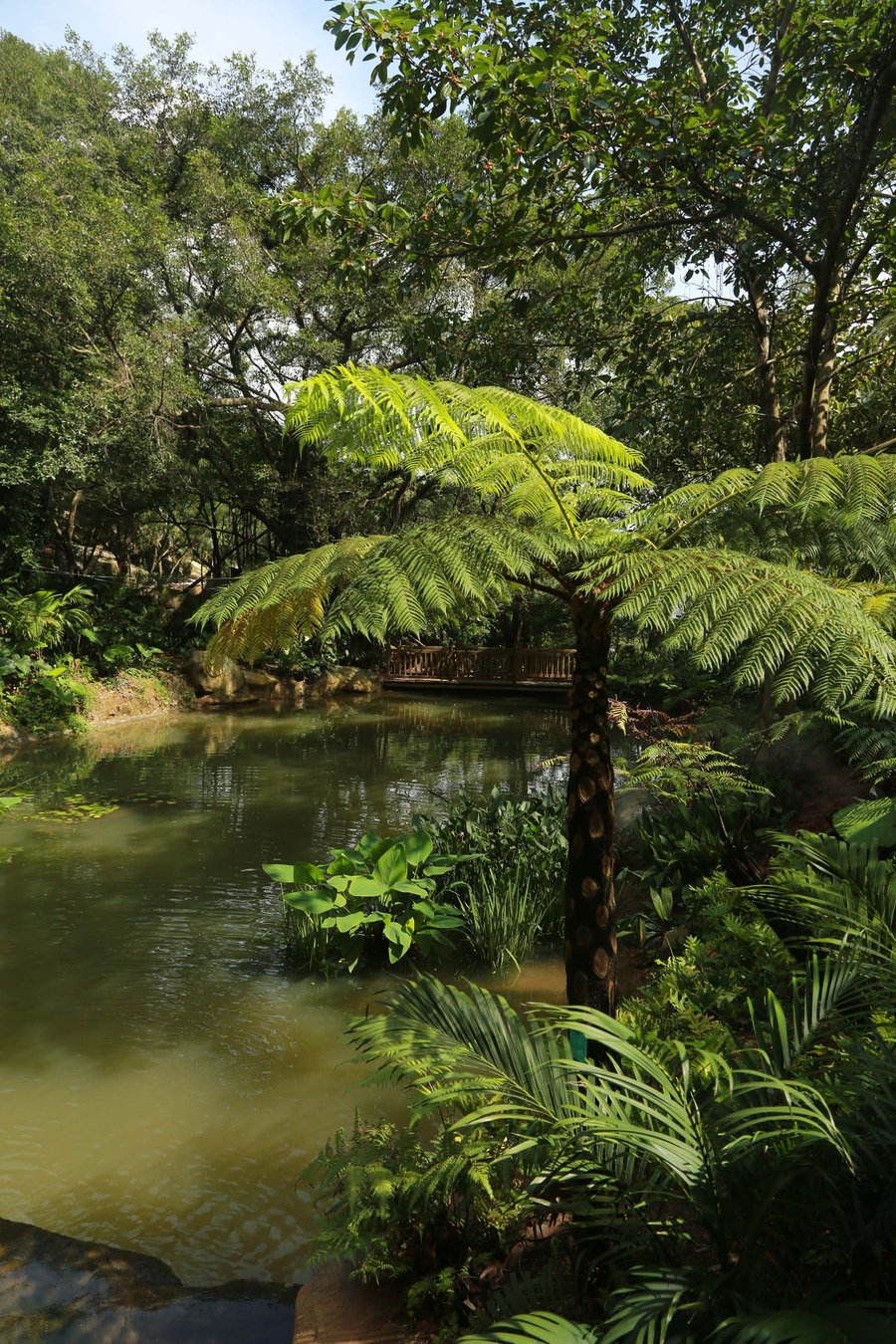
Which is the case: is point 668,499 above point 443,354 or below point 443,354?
below

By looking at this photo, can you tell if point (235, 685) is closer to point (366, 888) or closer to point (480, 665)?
point (480, 665)

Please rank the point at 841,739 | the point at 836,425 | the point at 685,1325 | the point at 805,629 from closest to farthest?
1. the point at 685,1325
2. the point at 805,629
3. the point at 841,739
4. the point at 836,425

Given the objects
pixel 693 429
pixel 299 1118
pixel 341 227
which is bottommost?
pixel 299 1118

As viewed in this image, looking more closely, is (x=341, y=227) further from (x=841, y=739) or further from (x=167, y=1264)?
(x=167, y=1264)

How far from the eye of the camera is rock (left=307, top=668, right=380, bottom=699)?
55.7 ft

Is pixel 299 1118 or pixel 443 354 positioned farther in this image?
pixel 443 354

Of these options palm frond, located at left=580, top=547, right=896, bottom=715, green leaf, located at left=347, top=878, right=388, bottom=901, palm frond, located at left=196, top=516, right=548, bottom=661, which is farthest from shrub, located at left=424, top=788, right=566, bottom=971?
palm frond, located at left=580, top=547, right=896, bottom=715

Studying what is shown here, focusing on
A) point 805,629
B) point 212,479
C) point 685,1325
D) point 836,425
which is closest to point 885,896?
point 805,629

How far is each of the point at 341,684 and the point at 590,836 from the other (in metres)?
15.2

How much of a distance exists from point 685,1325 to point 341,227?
585 centimetres

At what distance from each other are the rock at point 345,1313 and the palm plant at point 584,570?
90 cm

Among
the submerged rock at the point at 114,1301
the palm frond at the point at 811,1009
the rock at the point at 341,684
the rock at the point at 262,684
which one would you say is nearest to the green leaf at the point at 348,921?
the submerged rock at the point at 114,1301

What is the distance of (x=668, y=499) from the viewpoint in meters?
2.72

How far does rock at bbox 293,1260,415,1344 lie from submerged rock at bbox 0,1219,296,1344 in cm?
22
